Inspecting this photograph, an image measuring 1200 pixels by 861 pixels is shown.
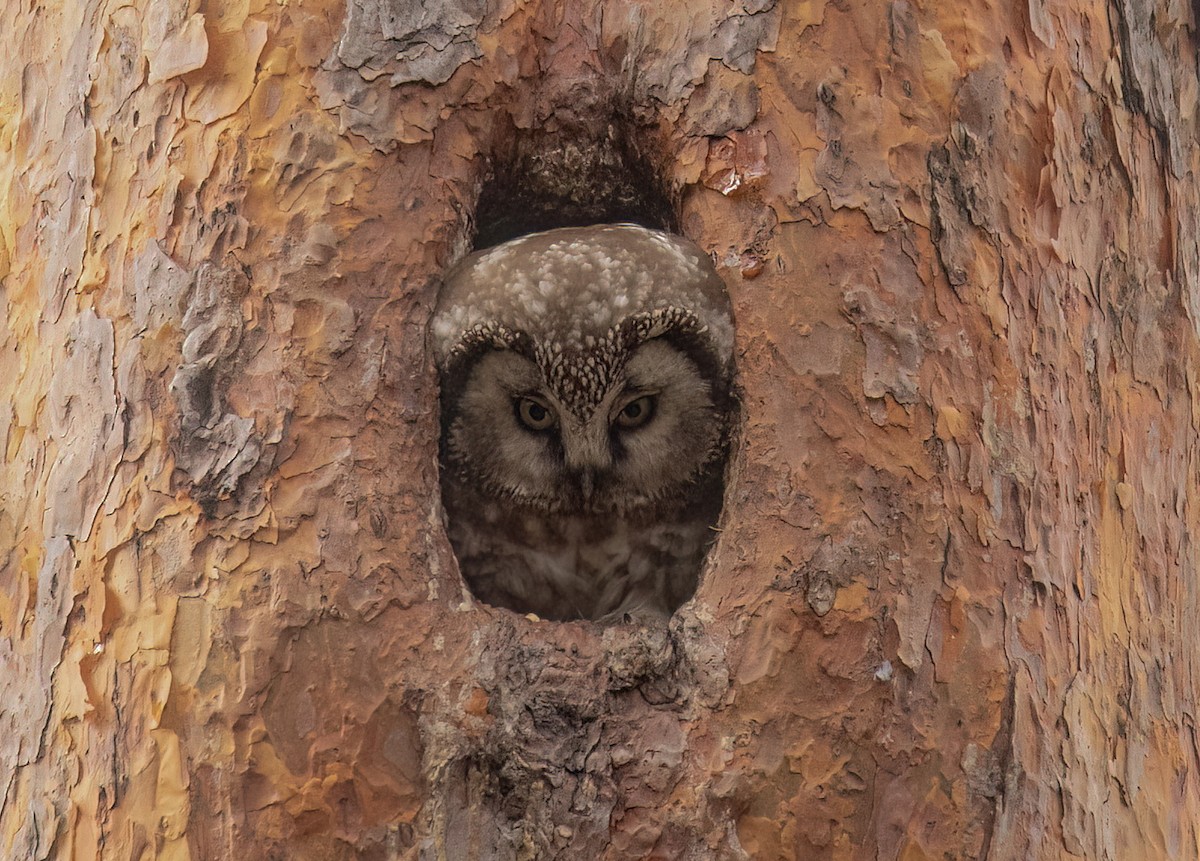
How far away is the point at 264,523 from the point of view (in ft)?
5.84

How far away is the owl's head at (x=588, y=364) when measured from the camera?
221 centimetres

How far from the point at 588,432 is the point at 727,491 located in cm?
55

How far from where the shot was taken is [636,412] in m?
2.49

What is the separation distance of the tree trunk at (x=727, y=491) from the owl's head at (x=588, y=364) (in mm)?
203

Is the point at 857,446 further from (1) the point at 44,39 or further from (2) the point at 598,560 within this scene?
(1) the point at 44,39

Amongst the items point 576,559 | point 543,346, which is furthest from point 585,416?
point 576,559

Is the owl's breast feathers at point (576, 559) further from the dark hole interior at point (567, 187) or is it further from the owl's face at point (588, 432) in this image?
the dark hole interior at point (567, 187)

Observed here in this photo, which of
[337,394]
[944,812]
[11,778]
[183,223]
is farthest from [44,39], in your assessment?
[944,812]

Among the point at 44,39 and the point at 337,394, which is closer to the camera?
the point at 337,394

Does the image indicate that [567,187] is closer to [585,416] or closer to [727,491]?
[585,416]

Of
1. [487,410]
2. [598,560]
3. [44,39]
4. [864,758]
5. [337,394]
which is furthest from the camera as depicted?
[598,560]

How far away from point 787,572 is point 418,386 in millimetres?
676

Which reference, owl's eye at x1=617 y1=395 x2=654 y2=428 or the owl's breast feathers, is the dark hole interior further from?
the owl's breast feathers

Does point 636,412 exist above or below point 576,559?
above
